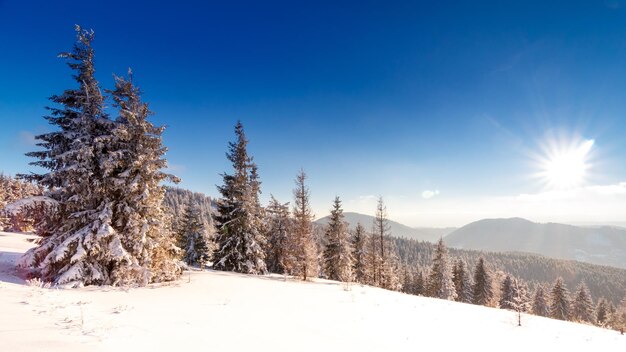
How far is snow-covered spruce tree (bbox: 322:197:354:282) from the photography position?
3647cm

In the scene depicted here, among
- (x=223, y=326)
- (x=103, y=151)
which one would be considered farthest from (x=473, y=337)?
(x=103, y=151)

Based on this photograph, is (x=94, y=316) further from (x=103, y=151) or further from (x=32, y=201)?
(x=103, y=151)

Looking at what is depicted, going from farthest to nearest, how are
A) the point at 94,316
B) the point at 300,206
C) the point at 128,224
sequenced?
the point at 300,206 < the point at 128,224 < the point at 94,316

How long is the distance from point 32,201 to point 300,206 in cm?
1754

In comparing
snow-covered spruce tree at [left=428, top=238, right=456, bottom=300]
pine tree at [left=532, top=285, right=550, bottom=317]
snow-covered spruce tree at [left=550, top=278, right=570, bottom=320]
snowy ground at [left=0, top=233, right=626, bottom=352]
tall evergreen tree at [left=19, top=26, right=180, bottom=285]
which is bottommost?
pine tree at [left=532, top=285, right=550, bottom=317]

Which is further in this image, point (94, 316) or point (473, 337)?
point (473, 337)

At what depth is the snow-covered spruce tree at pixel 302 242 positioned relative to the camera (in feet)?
80.2

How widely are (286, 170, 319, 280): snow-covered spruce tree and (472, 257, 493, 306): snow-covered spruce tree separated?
45.6 meters

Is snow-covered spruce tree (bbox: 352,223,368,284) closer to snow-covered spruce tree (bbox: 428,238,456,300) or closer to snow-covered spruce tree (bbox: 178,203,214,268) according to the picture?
snow-covered spruce tree (bbox: 428,238,456,300)

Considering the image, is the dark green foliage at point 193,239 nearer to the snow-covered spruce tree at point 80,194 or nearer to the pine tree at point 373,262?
the pine tree at point 373,262

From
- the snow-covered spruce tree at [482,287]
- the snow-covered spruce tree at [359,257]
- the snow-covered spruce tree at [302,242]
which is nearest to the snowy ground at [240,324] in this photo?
the snow-covered spruce tree at [302,242]

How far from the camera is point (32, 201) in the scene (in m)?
13.3

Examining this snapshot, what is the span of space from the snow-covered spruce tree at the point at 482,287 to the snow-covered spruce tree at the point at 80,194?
6082cm

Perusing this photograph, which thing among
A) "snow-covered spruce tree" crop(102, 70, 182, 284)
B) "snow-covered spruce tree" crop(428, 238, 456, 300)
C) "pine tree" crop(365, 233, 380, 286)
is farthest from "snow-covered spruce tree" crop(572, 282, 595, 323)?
"snow-covered spruce tree" crop(102, 70, 182, 284)
